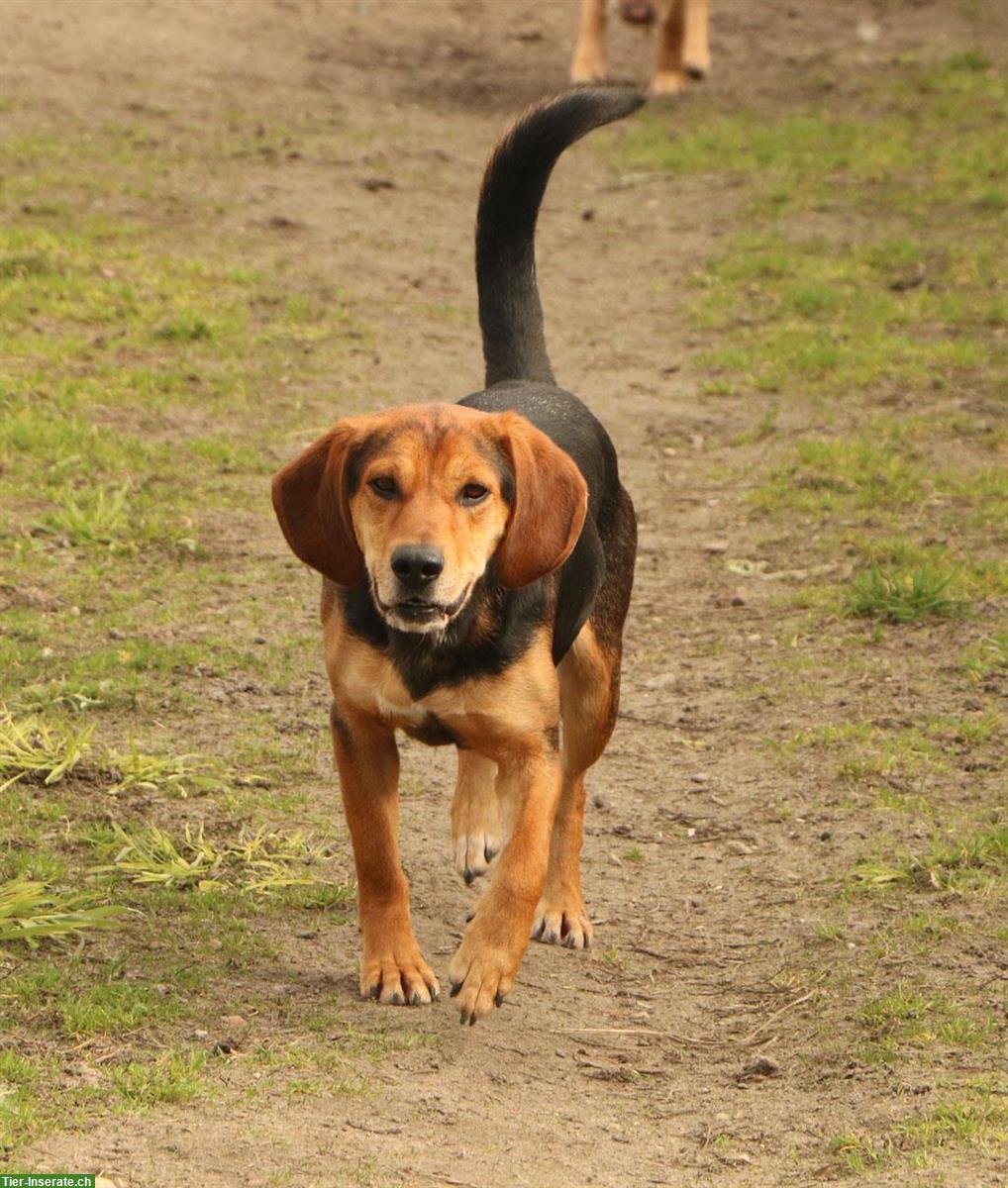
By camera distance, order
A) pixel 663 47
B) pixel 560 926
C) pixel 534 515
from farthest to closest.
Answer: pixel 663 47
pixel 560 926
pixel 534 515

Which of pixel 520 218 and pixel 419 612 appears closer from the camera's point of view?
pixel 419 612

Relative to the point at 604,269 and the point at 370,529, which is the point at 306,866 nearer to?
the point at 370,529

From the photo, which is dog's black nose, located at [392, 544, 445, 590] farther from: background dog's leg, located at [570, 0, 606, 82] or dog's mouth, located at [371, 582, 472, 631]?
background dog's leg, located at [570, 0, 606, 82]

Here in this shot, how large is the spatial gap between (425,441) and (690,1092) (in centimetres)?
160

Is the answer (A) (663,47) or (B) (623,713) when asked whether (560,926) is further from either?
(A) (663,47)

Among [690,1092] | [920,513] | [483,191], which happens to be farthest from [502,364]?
[920,513]

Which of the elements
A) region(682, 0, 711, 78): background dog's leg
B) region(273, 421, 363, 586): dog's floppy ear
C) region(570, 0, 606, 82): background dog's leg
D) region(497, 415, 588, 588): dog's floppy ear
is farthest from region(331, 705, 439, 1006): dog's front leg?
region(682, 0, 711, 78): background dog's leg

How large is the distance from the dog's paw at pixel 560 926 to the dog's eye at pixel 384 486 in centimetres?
144

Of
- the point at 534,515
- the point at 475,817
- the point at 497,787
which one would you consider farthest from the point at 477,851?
the point at 534,515

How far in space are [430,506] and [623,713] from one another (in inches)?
104

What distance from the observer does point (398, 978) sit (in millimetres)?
4676

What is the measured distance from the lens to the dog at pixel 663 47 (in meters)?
14.5

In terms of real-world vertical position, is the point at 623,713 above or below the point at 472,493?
below

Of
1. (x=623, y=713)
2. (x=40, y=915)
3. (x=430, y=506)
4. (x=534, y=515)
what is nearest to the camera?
(x=430, y=506)
